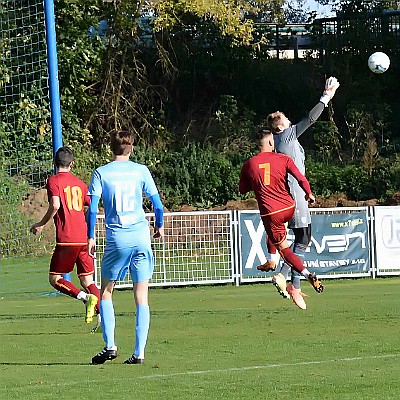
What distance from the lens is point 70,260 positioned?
12.3 m

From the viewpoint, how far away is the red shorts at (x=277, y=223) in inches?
480

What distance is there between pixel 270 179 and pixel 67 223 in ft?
7.59

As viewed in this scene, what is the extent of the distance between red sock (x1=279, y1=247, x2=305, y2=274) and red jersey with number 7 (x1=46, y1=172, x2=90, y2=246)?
229 cm

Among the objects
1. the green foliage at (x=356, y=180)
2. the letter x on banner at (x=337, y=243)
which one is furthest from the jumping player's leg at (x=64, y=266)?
the green foliage at (x=356, y=180)

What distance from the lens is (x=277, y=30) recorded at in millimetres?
41156

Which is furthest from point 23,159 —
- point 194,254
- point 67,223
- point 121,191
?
point 121,191

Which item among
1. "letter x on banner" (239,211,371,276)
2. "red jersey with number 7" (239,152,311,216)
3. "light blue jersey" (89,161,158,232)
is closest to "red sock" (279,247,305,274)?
"red jersey with number 7" (239,152,311,216)

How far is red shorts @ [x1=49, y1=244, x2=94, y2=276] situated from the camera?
40.0 ft

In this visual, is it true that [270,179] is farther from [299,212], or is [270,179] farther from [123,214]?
[123,214]

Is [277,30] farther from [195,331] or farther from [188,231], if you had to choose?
[195,331]

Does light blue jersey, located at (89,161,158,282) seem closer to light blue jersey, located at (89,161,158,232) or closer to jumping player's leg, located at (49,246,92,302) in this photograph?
light blue jersey, located at (89,161,158,232)

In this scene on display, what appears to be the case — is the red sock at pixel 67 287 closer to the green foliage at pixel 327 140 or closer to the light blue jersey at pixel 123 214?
the light blue jersey at pixel 123 214

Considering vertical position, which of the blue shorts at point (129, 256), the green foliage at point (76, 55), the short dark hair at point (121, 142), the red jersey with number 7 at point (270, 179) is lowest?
the blue shorts at point (129, 256)

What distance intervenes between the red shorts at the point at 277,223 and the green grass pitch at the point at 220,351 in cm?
96
